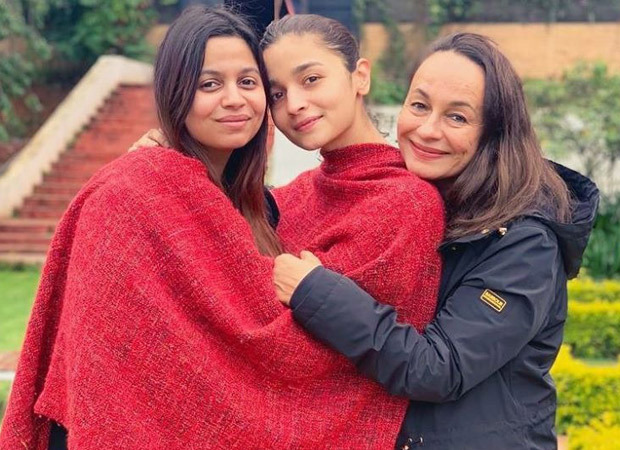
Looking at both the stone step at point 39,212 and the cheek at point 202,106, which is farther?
the stone step at point 39,212

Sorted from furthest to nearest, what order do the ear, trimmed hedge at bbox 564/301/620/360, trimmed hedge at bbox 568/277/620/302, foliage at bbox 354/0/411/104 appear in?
foliage at bbox 354/0/411/104 < trimmed hedge at bbox 568/277/620/302 < trimmed hedge at bbox 564/301/620/360 < the ear

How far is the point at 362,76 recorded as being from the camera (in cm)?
211

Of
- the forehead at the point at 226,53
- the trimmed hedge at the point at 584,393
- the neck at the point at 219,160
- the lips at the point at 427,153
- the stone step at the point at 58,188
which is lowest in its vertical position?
the stone step at the point at 58,188

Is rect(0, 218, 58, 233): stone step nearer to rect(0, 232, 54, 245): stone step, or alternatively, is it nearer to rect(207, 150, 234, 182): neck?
rect(0, 232, 54, 245): stone step

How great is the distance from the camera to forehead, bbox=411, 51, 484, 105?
6.14ft

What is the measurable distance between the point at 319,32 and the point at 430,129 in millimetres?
409

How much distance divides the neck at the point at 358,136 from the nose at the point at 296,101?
0.15 metres

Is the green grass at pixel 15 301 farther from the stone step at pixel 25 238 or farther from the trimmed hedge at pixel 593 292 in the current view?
the trimmed hedge at pixel 593 292

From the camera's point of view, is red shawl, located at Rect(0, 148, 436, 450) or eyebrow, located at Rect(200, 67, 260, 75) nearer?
red shawl, located at Rect(0, 148, 436, 450)

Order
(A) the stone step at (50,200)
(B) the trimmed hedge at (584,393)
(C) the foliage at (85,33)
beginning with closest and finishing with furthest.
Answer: (B) the trimmed hedge at (584,393), (A) the stone step at (50,200), (C) the foliage at (85,33)

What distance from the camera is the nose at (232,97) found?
184cm

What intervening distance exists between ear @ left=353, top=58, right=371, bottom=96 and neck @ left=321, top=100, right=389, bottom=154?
0.05 m

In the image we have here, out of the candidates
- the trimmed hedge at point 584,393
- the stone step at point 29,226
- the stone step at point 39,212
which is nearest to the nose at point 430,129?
the trimmed hedge at point 584,393

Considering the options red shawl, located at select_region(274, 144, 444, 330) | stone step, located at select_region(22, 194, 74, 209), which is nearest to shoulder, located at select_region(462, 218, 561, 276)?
red shawl, located at select_region(274, 144, 444, 330)
